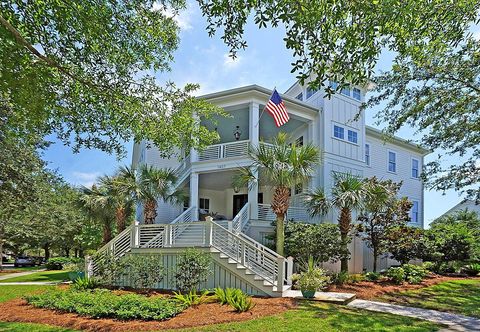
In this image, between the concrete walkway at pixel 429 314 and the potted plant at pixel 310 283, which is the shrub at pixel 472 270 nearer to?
the concrete walkway at pixel 429 314

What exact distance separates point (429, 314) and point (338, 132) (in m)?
12.3

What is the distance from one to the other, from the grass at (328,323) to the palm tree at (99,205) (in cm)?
1290

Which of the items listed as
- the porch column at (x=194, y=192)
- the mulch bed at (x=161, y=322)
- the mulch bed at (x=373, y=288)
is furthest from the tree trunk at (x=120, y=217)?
the mulch bed at (x=373, y=288)

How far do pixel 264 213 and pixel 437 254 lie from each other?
8.74 meters

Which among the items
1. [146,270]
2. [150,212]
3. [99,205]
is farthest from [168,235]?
[99,205]

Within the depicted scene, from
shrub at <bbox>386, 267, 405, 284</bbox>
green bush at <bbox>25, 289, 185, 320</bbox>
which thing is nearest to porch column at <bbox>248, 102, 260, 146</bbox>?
shrub at <bbox>386, 267, 405, 284</bbox>

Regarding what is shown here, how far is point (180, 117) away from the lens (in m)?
9.11

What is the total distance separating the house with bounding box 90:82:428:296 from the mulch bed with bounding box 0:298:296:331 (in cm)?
219

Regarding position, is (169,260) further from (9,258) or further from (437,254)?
(9,258)

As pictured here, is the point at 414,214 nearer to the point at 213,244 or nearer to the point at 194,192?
the point at 194,192

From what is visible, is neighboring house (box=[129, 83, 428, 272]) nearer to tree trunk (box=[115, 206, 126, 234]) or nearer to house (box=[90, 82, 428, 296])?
house (box=[90, 82, 428, 296])

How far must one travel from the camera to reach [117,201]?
1880 centimetres

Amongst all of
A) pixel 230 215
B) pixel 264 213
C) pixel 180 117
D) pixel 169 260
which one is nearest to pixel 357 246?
pixel 264 213

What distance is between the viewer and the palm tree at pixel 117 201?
18.5 meters
